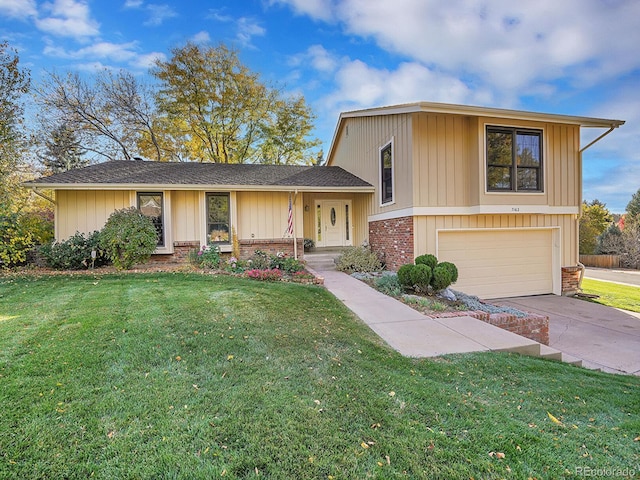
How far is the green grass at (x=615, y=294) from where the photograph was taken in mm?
8375

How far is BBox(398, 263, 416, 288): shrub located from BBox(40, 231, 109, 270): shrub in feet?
26.2

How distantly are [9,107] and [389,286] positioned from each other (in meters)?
11.9

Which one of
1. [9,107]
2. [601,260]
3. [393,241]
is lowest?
[601,260]

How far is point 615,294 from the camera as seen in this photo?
9758 millimetres

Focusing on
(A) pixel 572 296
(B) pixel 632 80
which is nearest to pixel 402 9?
(B) pixel 632 80

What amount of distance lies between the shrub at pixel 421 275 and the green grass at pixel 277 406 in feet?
9.44

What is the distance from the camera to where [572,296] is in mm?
9320

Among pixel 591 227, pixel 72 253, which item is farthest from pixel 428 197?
pixel 591 227

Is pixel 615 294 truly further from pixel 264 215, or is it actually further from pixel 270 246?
pixel 264 215

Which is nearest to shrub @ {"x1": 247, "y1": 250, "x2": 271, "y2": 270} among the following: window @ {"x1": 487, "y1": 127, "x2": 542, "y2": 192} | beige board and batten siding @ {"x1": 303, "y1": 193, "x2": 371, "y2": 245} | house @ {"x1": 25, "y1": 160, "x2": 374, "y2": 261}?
house @ {"x1": 25, "y1": 160, "x2": 374, "y2": 261}

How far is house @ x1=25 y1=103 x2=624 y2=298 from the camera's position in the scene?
27.4 ft

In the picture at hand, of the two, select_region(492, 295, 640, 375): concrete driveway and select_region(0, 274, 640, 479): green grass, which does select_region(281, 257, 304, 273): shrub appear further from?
select_region(492, 295, 640, 375): concrete driveway

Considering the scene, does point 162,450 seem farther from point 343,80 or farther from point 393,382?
point 343,80

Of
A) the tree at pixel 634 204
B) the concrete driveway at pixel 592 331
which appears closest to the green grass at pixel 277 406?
the concrete driveway at pixel 592 331
